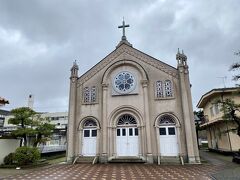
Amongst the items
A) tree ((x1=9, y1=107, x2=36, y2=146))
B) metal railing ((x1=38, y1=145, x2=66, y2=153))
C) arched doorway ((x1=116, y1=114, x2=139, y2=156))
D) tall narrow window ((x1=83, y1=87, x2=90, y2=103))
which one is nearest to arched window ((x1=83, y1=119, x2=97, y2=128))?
tall narrow window ((x1=83, y1=87, x2=90, y2=103))

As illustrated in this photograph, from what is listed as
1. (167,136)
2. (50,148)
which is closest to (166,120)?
(167,136)

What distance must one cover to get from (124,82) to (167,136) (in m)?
6.02

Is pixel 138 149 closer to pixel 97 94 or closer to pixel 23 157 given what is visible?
pixel 97 94

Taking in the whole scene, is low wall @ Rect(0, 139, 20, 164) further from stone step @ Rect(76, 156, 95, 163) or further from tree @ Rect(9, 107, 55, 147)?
stone step @ Rect(76, 156, 95, 163)

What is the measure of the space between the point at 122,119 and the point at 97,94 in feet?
10.8

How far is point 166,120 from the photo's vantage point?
17.3m

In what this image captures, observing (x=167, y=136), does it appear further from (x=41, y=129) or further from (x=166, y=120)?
(x=41, y=129)

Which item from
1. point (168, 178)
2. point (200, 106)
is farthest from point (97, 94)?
point (200, 106)

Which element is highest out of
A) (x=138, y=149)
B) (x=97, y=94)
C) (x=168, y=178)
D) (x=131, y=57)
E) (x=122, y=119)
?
(x=131, y=57)

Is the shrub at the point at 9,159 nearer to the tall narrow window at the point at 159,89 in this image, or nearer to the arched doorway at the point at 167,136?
the arched doorway at the point at 167,136

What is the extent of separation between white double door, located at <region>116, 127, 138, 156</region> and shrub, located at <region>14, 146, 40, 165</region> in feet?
21.5

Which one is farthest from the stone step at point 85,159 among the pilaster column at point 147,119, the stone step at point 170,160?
the stone step at point 170,160

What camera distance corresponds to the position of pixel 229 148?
19922 mm

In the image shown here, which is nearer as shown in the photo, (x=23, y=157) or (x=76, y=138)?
(x=23, y=157)
